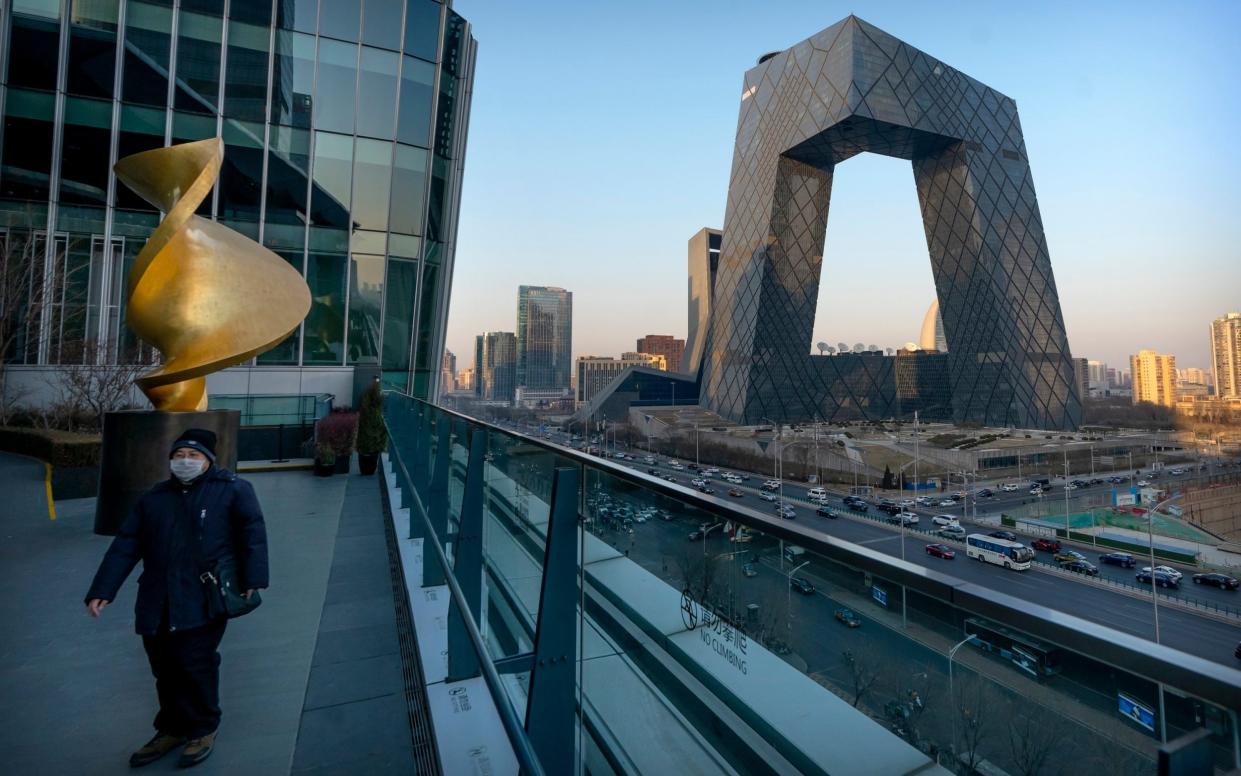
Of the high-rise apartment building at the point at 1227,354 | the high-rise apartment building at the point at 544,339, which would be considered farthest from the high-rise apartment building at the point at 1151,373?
the high-rise apartment building at the point at 544,339

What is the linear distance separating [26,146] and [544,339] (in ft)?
339

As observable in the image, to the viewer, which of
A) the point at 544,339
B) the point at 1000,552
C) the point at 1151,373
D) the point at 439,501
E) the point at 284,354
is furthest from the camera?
the point at 544,339

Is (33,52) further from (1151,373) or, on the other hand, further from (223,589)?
(1151,373)

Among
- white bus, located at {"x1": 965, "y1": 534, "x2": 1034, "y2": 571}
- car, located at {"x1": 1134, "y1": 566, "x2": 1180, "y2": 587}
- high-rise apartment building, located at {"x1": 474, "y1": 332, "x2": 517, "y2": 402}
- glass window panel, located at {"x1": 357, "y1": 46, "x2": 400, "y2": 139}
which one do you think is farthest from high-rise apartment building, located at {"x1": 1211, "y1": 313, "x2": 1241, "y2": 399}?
high-rise apartment building, located at {"x1": 474, "y1": 332, "x2": 517, "y2": 402}

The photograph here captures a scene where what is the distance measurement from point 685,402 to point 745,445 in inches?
1212

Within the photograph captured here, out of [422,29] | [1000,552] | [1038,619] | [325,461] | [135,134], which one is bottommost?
[1000,552]

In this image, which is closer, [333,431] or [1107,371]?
[333,431]

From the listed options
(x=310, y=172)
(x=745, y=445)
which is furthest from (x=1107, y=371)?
(x=310, y=172)

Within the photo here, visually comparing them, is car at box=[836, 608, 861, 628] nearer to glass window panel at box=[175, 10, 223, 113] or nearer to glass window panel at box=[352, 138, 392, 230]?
glass window panel at box=[352, 138, 392, 230]

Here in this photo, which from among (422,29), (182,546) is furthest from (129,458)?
(422,29)

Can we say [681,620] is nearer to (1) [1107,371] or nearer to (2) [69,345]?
(2) [69,345]

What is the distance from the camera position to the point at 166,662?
2656mm

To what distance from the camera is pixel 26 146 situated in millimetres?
14430

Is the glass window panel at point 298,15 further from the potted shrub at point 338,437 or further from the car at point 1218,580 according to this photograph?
the car at point 1218,580
